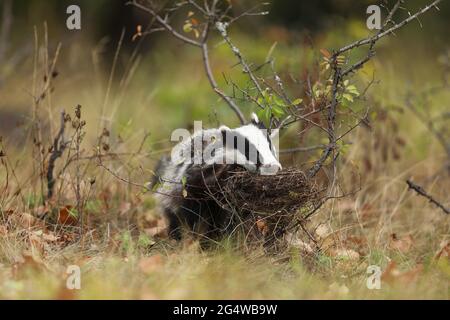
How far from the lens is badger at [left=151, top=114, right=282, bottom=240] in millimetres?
4746

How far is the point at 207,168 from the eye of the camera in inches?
195

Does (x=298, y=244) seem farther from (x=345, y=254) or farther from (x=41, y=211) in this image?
(x=41, y=211)

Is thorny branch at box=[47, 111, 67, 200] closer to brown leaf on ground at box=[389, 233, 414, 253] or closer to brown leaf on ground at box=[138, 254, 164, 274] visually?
brown leaf on ground at box=[138, 254, 164, 274]

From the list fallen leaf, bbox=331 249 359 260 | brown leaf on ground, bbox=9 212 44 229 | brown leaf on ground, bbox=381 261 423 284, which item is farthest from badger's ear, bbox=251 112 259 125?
brown leaf on ground, bbox=9 212 44 229

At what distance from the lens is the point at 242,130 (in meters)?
4.93

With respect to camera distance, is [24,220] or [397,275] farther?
[24,220]

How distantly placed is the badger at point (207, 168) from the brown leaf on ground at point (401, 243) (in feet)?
3.81

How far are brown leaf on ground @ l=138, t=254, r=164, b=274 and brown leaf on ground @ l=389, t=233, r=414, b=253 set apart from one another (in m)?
1.86

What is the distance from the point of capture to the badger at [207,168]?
15.6 feet

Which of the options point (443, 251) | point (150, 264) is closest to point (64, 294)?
point (150, 264)

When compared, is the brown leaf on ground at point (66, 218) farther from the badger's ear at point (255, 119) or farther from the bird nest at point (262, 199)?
the badger's ear at point (255, 119)

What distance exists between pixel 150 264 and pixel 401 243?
2.21m

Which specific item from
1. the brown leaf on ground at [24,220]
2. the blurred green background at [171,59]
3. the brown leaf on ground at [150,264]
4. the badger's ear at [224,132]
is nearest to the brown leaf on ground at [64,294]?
the brown leaf on ground at [150,264]
